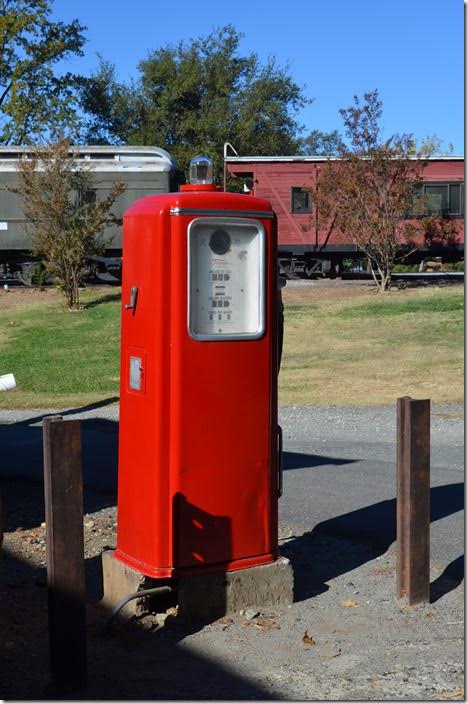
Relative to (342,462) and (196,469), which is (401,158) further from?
(196,469)

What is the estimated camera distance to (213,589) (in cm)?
530

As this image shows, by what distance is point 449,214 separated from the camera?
2781 cm

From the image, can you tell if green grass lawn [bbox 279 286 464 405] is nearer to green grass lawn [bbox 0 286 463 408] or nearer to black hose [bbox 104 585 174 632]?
green grass lawn [bbox 0 286 463 408]

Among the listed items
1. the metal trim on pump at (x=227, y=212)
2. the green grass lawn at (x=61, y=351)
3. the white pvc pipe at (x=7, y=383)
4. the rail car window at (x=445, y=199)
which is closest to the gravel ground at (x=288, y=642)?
the metal trim on pump at (x=227, y=212)

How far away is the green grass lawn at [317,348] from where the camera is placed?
1512 cm

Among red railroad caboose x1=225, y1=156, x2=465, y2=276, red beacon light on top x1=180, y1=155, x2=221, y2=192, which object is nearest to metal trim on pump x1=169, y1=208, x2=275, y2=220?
red beacon light on top x1=180, y1=155, x2=221, y2=192

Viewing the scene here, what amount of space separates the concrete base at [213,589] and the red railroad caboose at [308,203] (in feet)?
74.2

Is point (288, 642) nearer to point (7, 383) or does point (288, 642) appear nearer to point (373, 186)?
point (7, 383)

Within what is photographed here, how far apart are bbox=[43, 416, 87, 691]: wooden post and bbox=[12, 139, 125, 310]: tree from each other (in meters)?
19.8

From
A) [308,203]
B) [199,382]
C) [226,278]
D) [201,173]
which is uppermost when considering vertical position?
[308,203]

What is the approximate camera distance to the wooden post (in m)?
4.47

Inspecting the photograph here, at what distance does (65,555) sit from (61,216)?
20.9 m

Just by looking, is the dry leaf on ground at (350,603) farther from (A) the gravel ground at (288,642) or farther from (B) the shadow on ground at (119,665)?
(B) the shadow on ground at (119,665)

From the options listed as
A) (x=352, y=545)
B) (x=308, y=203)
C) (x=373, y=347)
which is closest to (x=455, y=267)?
(x=308, y=203)
